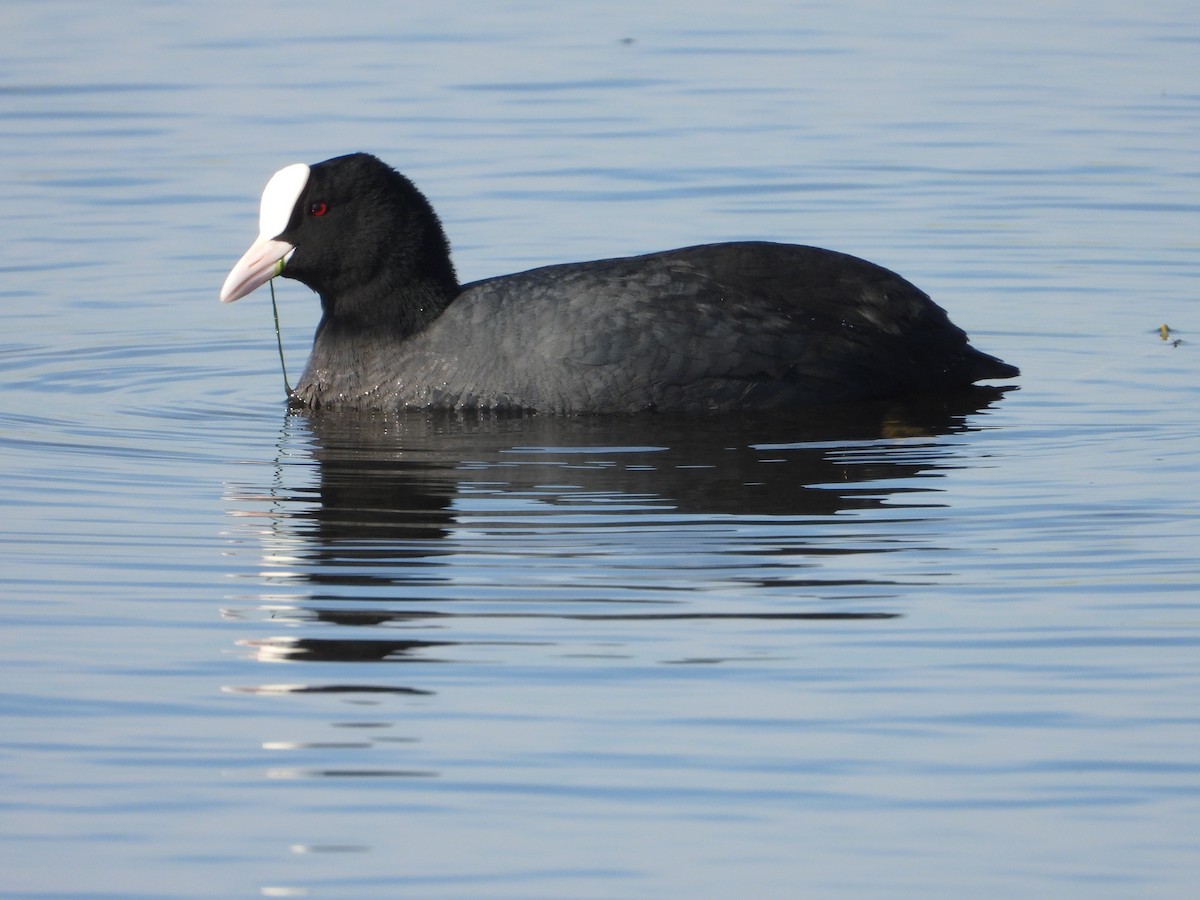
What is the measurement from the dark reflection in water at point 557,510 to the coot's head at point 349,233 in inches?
22.8

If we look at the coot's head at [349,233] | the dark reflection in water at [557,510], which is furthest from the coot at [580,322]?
the dark reflection in water at [557,510]

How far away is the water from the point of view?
4598mm

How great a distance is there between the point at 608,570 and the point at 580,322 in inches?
91.5

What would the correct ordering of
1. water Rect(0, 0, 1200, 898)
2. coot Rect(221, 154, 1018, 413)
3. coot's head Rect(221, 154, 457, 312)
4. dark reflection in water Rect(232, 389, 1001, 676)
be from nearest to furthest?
water Rect(0, 0, 1200, 898), dark reflection in water Rect(232, 389, 1001, 676), coot Rect(221, 154, 1018, 413), coot's head Rect(221, 154, 457, 312)

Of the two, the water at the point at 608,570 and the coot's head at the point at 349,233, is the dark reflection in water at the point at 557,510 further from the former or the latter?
the coot's head at the point at 349,233

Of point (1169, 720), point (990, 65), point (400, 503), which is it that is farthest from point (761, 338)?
point (990, 65)

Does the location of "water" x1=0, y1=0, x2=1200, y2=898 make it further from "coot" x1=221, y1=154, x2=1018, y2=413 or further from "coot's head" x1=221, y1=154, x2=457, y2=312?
"coot's head" x1=221, y1=154, x2=457, y2=312

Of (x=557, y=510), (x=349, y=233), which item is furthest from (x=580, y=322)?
(x=557, y=510)

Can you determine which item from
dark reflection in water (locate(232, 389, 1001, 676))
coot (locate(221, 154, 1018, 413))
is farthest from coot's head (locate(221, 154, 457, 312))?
dark reflection in water (locate(232, 389, 1001, 676))

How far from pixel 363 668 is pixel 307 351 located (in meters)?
4.63

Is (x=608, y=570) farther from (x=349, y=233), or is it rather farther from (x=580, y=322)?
(x=349, y=233)

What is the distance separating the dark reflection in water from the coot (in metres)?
0.12

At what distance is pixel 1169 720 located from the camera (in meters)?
5.14

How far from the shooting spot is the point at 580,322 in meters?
8.55
